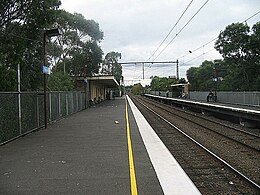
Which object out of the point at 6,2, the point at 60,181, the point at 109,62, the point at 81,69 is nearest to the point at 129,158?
the point at 60,181

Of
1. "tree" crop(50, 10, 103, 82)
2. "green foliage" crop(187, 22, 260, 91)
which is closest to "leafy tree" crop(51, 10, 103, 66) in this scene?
"tree" crop(50, 10, 103, 82)

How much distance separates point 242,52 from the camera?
57.5 m

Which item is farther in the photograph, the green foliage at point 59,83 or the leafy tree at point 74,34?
the leafy tree at point 74,34

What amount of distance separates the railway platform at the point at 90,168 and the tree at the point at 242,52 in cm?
4785

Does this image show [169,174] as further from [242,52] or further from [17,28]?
[242,52]

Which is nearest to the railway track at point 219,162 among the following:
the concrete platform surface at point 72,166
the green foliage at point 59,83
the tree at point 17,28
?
the concrete platform surface at point 72,166

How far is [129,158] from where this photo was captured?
902 cm

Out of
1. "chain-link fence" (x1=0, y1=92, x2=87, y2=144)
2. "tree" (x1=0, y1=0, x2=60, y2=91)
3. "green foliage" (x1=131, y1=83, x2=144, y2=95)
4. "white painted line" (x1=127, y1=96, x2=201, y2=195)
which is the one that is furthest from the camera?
"green foliage" (x1=131, y1=83, x2=144, y2=95)

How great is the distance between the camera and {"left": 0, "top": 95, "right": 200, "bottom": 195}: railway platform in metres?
6.27

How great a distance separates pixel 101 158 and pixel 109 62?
293 ft

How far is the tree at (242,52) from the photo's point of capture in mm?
55969

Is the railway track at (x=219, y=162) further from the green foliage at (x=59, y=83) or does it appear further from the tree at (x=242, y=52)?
the tree at (x=242, y=52)

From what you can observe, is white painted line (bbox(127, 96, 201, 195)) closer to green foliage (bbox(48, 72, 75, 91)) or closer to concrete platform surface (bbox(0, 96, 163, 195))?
concrete platform surface (bbox(0, 96, 163, 195))

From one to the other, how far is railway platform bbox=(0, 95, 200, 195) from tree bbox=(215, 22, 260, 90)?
47.9 metres
